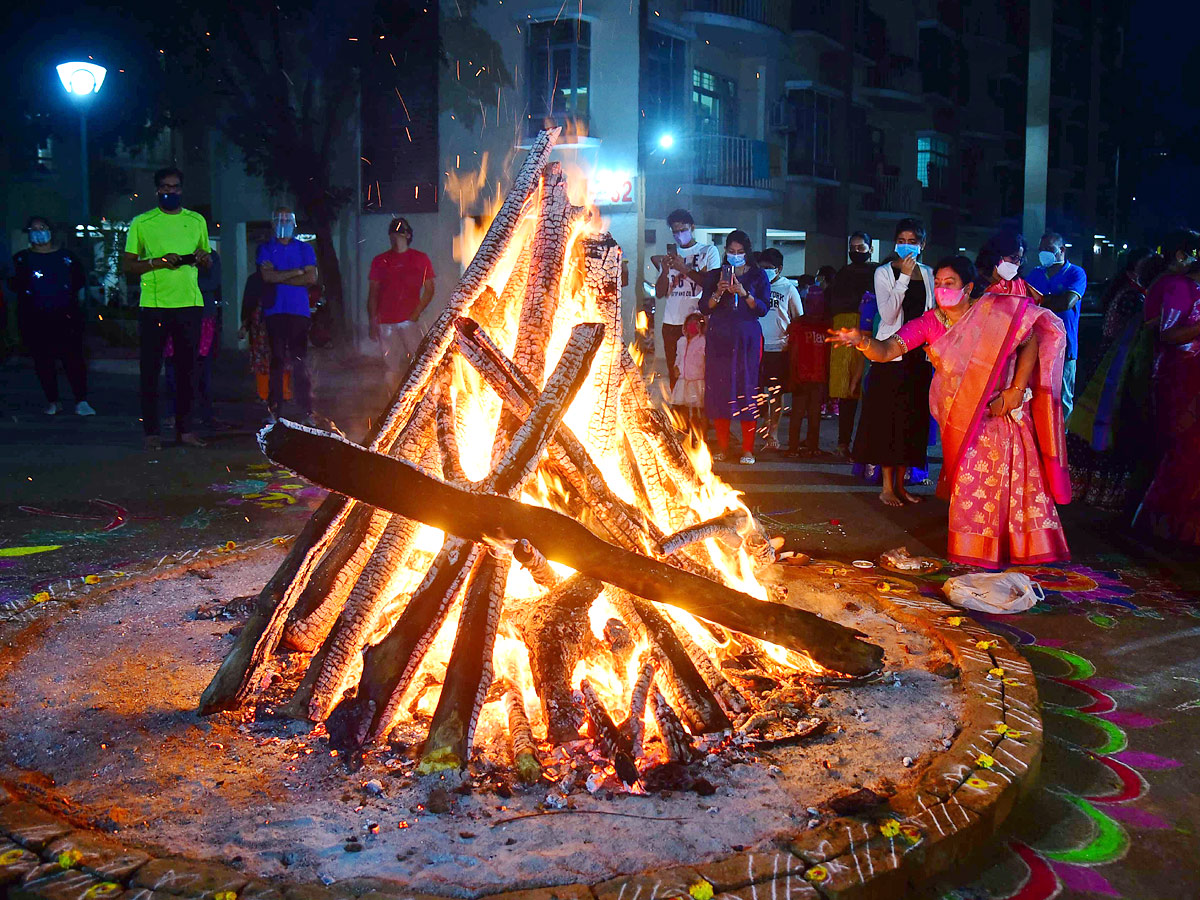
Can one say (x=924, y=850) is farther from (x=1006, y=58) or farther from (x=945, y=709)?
(x=1006, y=58)

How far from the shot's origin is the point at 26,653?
420cm

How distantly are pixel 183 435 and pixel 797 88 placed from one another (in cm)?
2497

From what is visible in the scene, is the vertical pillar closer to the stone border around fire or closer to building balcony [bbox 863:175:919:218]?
building balcony [bbox 863:175:919:218]

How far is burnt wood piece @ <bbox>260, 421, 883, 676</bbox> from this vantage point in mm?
3543

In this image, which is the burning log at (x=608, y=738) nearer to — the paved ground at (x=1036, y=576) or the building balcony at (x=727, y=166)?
the paved ground at (x=1036, y=576)

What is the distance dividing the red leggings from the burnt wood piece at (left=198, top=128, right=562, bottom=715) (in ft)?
18.8

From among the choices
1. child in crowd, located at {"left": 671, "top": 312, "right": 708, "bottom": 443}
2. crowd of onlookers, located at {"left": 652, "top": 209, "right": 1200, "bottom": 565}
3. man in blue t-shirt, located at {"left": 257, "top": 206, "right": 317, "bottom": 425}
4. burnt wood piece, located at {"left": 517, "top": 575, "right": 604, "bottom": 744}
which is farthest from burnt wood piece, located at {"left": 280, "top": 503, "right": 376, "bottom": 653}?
man in blue t-shirt, located at {"left": 257, "top": 206, "right": 317, "bottom": 425}

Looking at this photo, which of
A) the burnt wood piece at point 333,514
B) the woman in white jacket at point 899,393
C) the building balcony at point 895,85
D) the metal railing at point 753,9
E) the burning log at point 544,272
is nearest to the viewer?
the burnt wood piece at point 333,514

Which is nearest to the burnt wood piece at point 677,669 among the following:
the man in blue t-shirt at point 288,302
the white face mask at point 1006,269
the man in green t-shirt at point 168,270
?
the white face mask at point 1006,269

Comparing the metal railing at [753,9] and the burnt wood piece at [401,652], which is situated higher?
the metal railing at [753,9]

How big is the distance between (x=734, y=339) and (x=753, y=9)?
21249mm

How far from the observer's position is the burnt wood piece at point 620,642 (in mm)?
3914

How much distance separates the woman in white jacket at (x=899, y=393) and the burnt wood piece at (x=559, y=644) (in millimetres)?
4700

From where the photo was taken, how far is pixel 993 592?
17.9 feet
